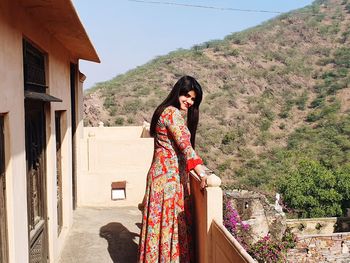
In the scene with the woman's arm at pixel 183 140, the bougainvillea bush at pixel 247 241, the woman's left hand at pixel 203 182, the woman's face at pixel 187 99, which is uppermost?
the woman's face at pixel 187 99

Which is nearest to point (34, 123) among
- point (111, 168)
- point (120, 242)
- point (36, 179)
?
point (36, 179)

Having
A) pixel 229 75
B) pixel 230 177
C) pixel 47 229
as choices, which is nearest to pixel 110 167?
pixel 47 229

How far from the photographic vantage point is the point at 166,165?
3.97 meters

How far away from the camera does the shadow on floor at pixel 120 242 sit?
17.4 ft

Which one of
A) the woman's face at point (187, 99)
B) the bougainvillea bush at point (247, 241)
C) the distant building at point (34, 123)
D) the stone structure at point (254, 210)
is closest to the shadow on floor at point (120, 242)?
the distant building at point (34, 123)

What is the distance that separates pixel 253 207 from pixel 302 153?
20245 mm

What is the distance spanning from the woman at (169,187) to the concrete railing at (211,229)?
14 cm

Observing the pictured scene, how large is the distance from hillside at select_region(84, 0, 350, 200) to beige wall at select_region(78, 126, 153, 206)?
17053mm

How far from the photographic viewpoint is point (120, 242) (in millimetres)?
5902

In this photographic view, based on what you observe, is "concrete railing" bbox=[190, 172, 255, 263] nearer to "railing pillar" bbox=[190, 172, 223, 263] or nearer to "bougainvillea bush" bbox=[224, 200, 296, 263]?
"railing pillar" bbox=[190, 172, 223, 263]

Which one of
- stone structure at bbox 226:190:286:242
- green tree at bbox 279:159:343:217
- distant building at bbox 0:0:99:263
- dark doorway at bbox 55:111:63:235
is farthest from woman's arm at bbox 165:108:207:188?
green tree at bbox 279:159:343:217

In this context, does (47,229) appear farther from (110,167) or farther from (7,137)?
(110,167)

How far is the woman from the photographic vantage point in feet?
12.9

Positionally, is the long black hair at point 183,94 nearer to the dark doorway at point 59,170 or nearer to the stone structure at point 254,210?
the dark doorway at point 59,170
